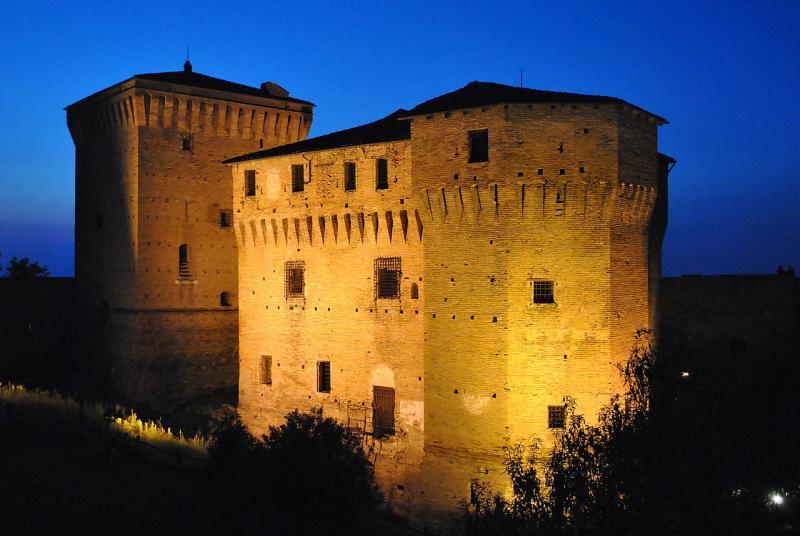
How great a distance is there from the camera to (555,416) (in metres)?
18.0

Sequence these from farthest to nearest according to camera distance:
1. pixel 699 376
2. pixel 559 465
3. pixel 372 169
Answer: pixel 699 376, pixel 372 169, pixel 559 465

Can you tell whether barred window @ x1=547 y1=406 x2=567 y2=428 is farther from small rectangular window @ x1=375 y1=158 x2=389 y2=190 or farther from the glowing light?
small rectangular window @ x1=375 y1=158 x2=389 y2=190

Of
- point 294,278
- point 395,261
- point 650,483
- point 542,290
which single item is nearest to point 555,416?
point 542,290

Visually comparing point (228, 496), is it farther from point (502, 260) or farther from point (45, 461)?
point (502, 260)

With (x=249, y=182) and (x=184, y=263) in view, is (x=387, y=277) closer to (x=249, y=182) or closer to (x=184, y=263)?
(x=249, y=182)

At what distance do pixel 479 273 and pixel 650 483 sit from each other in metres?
6.66

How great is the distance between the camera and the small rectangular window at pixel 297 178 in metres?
22.6

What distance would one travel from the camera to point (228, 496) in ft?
49.8

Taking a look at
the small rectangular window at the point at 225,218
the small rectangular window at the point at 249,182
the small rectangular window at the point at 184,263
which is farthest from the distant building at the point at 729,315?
the small rectangular window at the point at 184,263

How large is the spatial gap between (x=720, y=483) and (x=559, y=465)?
2.58m

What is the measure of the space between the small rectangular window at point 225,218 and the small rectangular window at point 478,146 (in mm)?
11307

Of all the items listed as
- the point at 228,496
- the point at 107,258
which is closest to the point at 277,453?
the point at 228,496

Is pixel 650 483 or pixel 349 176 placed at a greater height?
pixel 349 176

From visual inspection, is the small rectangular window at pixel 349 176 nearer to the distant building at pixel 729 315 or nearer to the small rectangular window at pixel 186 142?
the small rectangular window at pixel 186 142
